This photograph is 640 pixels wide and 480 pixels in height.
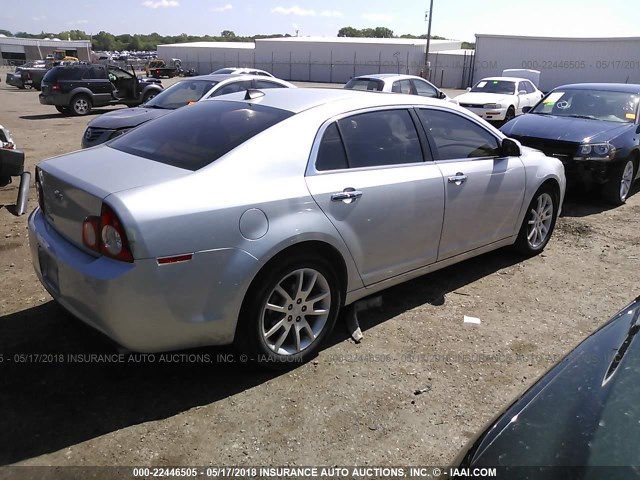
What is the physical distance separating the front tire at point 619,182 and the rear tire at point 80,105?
16.6 m

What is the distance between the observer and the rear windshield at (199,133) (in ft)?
10.3

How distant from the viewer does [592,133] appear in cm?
737

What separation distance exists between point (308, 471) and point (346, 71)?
5379 cm

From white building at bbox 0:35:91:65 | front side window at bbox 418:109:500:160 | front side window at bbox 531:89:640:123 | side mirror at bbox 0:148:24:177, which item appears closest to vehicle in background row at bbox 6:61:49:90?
side mirror at bbox 0:148:24:177

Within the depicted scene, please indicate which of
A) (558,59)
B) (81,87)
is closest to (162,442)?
(81,87)

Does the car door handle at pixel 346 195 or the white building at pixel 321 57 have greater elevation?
the white building at pixel 321 57

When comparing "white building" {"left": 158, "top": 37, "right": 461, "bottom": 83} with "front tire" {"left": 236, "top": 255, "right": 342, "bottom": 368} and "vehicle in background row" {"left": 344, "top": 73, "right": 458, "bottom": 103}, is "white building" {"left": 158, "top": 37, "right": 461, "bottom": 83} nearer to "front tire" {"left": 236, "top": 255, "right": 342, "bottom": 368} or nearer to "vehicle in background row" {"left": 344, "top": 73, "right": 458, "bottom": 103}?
"vehicle in background row" {"left": 344, "top": 73, "right": 458, "bottom": 103}

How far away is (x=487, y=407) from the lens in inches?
119

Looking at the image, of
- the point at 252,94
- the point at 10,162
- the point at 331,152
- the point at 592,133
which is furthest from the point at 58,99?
the point at 331,152

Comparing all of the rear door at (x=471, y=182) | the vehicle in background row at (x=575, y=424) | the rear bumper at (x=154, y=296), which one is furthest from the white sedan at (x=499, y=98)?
the vehicle in background row at (x=575, y=424)

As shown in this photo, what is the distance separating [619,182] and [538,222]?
9.90ft

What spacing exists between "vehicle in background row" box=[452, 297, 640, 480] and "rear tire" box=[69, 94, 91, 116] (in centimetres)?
1896

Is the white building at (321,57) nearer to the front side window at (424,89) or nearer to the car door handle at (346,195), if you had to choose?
the front side window at (424,89)

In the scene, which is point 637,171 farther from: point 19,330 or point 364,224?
point 19,330
